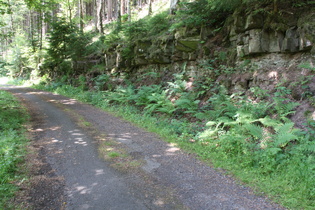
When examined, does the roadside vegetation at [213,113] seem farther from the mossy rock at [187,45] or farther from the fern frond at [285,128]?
the mossy rock at [187,45]

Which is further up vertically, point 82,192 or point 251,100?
point 251,100

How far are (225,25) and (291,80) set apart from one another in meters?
4.46

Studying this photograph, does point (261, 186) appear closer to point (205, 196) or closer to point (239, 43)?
point (205, 196)

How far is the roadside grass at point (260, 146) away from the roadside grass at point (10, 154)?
7.74ft

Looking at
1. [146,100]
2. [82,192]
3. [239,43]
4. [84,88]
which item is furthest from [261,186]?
[84,88]

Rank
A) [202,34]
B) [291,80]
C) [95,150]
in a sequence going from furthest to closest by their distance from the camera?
[202,34] < [291,80] < [95,150]

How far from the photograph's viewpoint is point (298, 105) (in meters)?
6.71

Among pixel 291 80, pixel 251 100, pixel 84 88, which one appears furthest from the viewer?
pixel 84 88

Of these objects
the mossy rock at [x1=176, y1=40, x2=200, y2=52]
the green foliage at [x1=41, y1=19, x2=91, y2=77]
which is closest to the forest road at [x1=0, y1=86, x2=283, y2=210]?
the mossy rock at [x1=176, y1=40, x2=200, y2=52]

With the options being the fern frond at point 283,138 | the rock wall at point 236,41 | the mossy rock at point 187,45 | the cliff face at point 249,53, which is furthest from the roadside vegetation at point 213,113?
the mossy rock at point 187,45

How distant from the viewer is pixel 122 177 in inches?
189

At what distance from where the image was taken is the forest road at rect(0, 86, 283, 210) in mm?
3920

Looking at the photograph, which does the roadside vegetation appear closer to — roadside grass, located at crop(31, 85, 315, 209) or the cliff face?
roadside grass, located at crop(31, 85, 315, 209)

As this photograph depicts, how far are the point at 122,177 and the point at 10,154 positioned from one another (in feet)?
10.0
